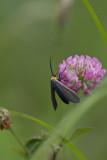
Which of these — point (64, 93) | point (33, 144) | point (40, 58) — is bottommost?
point (33, 144)

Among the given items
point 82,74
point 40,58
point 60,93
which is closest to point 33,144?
point 60,93

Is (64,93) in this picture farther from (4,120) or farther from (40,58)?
(40,58)

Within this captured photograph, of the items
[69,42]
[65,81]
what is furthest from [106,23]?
[65,81]

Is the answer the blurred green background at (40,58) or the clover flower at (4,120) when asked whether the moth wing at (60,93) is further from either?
the blurred green background at (40,58)

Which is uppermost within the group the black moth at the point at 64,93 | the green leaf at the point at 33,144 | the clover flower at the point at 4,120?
the clover flower at the point at 4,120

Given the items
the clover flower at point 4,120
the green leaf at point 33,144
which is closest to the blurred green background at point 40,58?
the green leaf at point 33,144

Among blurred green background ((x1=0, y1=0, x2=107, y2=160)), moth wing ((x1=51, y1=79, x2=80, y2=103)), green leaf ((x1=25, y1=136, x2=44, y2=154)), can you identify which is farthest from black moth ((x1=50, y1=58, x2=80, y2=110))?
blurred green background ((x1=0, y1=0, x2=107, y2=160))
